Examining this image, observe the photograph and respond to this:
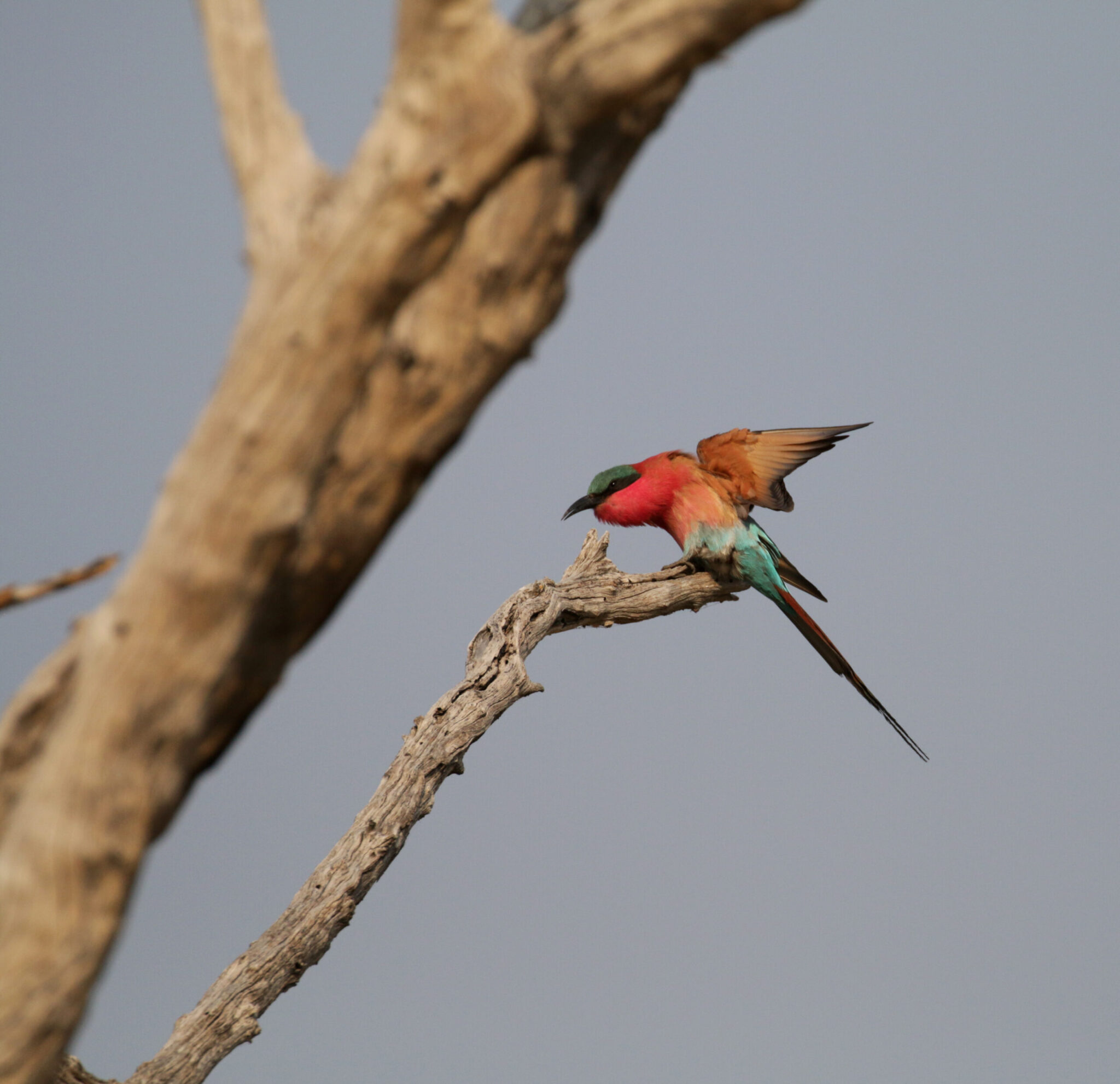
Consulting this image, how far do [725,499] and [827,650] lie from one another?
2.57ft

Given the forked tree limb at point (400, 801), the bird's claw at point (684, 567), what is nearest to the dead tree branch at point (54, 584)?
the forked tree limb at point (400, 801)

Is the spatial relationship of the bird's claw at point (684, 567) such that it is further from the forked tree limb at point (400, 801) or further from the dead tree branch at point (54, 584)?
the dead tree branch at point (54, 584)

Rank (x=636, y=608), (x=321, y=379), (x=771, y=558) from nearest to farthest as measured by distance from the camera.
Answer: (x=321, y=379), (x=636, y=608), (x=771, y=558)

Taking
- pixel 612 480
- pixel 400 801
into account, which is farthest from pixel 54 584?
pixel 612 480

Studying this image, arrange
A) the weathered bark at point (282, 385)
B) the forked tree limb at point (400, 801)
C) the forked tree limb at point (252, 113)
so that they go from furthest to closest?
the forked tree limb at point (400, 801)
the forked tree limb at point (252, 113)
the weathered bark at point (282, 385)

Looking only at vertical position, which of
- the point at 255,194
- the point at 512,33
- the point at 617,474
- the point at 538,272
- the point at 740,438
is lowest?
the point at 255,194

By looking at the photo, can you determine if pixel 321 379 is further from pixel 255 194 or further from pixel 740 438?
pixel 740 438

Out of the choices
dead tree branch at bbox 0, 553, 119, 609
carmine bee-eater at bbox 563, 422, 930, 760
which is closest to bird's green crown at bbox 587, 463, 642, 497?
carmine bee-eater at bbox 563, 422, 930, 760

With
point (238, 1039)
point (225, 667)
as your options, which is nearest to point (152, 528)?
point (225, 667)

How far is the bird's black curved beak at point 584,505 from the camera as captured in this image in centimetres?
485

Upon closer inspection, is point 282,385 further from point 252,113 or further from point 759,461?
point 759,461

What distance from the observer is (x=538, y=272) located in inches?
64.8

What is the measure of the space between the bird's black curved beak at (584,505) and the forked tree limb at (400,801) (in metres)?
0.42

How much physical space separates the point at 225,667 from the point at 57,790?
10.9 inches
